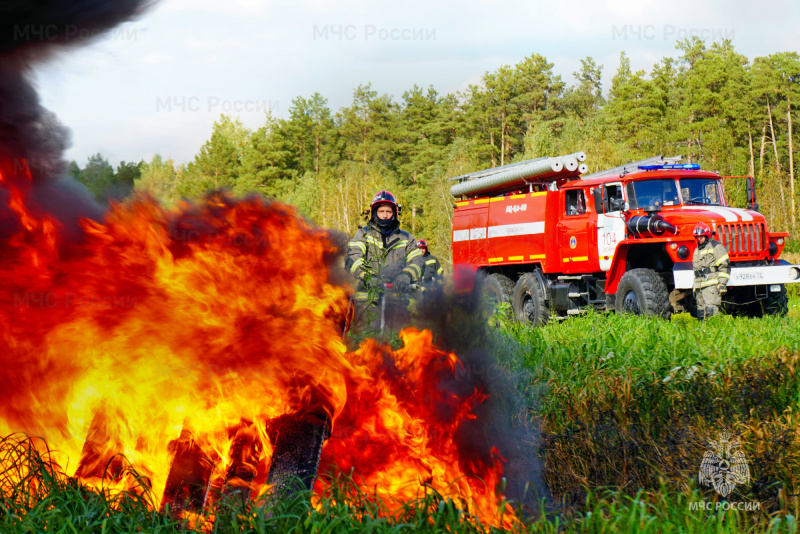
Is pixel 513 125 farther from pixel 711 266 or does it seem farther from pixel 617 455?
pixel 617 455

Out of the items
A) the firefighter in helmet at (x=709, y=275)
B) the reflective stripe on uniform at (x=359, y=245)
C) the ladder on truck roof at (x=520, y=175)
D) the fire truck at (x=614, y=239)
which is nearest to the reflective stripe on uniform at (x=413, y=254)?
the reflective stripe on uniform at (x=359, y=245)

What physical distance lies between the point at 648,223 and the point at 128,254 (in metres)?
9.30

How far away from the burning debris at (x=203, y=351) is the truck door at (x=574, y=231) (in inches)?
363

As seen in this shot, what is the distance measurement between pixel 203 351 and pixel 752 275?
30.9 feet

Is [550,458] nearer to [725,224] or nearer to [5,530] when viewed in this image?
[5,530]

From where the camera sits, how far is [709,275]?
1141cm

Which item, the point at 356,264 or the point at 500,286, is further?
the point at 500,286

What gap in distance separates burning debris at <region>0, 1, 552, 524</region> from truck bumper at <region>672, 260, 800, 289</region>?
291 inches

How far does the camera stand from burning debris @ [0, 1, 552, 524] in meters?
4.70

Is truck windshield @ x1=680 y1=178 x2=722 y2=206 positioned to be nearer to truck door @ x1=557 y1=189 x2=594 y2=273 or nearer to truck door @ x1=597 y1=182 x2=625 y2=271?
truck door @ x1=597 y1=182 x2=625 y2=271

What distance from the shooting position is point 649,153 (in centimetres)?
3634

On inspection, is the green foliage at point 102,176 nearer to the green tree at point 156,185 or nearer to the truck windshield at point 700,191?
the green tree at point 156,185

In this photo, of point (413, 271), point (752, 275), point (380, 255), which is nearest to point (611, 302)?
point (752, 275)

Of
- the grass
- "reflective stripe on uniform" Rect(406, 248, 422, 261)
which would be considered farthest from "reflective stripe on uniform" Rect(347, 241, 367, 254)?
the grass
